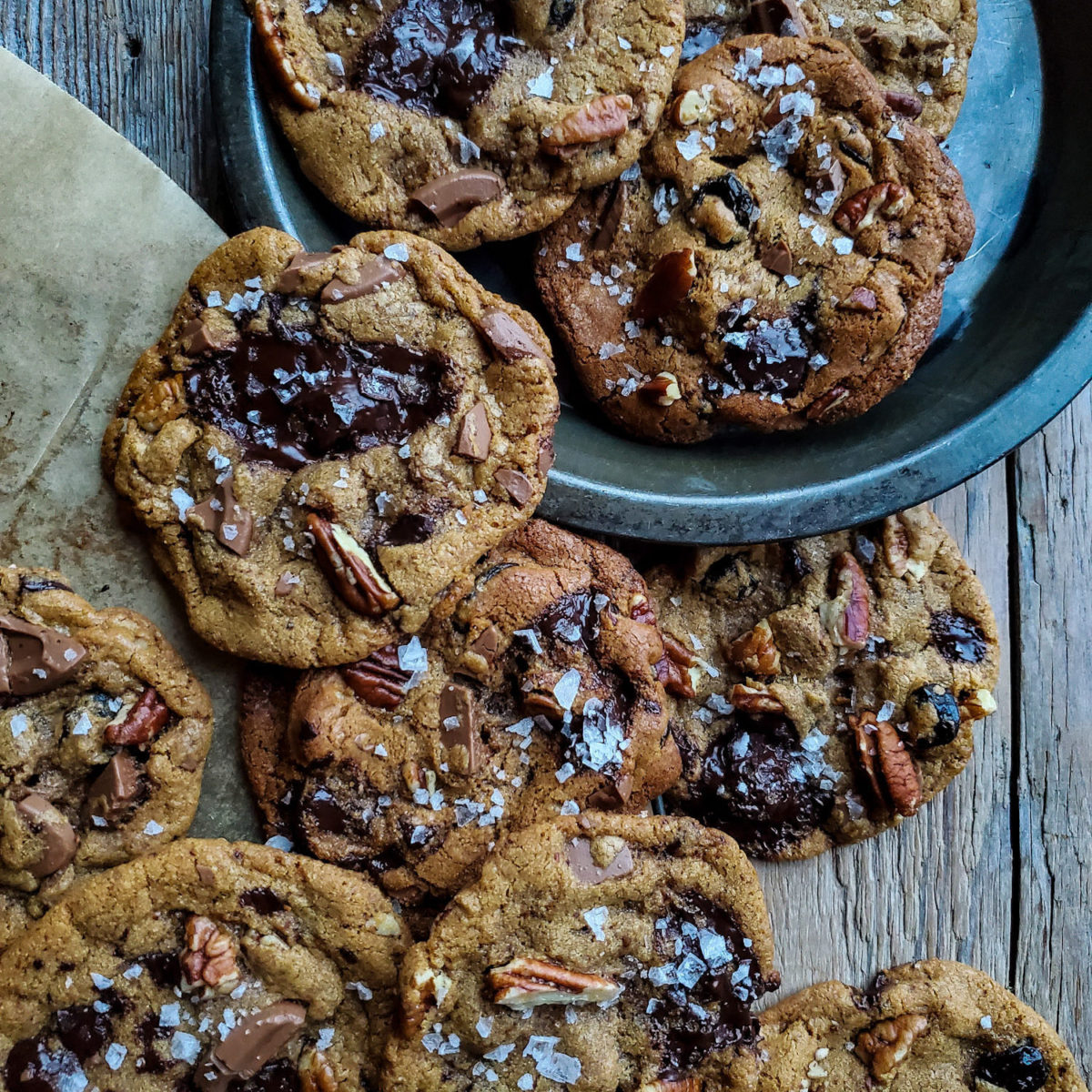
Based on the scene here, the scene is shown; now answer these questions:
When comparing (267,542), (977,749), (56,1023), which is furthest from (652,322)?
(56,1023)

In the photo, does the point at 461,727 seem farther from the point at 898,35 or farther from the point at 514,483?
the point at 898,35

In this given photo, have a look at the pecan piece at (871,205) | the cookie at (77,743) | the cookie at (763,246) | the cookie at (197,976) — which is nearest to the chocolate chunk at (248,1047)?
the cookie at (197,976)

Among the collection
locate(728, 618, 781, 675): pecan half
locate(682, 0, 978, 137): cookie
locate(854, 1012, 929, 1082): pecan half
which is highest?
→ locate(682, 0, 978, 137): cookie

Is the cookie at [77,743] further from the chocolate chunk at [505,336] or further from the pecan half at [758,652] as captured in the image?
the pecan half at [758,652]

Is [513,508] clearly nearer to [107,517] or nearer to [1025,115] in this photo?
[107,517]

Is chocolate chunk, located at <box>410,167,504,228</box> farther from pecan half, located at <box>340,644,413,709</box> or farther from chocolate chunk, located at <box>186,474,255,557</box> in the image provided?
pecan half, located at <box>340,644,413,709</box>

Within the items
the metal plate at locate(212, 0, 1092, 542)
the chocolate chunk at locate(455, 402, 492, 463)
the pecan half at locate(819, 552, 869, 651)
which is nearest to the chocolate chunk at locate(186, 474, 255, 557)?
the chocolate chunk at locate(455, 402, 492, 463)

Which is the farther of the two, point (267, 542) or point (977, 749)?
point (977, 749)
